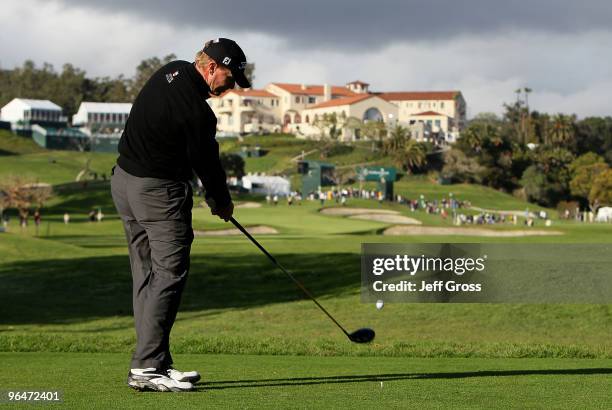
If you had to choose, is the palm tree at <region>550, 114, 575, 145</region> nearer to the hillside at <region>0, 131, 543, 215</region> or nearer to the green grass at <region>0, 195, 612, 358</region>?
the hillside at <region>0, 131, 543, 215</region>

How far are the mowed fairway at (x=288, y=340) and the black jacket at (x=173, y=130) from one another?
1.67 metres

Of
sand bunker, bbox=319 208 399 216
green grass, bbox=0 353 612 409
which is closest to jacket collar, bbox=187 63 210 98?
green grass, bbox=0 353 612 409

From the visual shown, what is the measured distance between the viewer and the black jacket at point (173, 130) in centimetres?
761

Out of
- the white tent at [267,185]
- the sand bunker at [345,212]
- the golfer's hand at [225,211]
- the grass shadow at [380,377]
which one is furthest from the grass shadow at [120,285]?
the white tent at [267,185]

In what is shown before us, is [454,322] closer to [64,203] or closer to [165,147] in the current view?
[165,147]

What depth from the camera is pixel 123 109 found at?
195 metres

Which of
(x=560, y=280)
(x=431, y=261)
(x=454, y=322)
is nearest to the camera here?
(x=431, y=261)

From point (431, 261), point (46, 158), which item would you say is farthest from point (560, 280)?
point (46, 158)

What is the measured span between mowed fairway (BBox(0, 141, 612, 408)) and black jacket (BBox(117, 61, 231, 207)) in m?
1.67

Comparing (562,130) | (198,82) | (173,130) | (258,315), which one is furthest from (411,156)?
(173,130)

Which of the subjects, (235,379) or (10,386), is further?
(235,379)

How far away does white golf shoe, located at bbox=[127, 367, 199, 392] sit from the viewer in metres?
7.56

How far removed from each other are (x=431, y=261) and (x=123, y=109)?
17931cm

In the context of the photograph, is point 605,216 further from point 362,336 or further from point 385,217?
point 362,336
